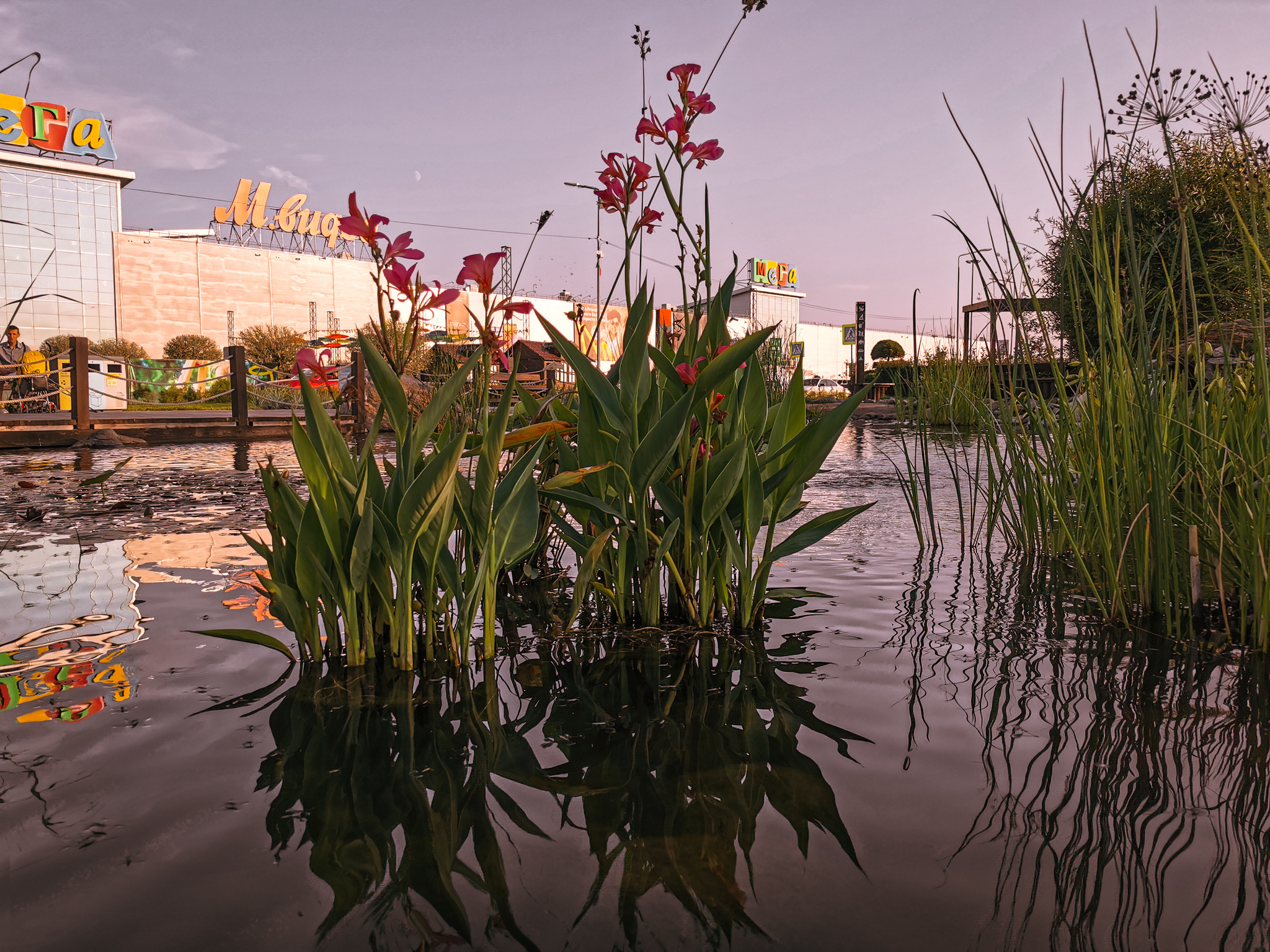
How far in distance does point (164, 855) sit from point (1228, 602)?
6.85 ft

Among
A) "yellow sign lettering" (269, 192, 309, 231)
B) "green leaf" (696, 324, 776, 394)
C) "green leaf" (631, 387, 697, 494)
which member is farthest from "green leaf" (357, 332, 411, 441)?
"yellow sign lettering" (269, 192, 309, 231)

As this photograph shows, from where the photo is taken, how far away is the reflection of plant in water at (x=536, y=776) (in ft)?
2.81

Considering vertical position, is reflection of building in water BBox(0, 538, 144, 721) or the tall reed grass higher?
the tall reed grass

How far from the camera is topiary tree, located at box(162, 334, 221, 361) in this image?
101 feet

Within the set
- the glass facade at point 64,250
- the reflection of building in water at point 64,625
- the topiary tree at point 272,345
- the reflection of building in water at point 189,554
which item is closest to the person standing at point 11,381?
the reflection of building in water at point 189,554

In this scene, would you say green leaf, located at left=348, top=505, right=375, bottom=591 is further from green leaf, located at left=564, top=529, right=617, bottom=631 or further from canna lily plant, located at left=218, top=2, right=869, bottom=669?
green leaf, located at left=564, top=529, right=617, bottom=631

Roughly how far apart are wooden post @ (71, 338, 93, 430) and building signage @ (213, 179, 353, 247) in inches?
1207

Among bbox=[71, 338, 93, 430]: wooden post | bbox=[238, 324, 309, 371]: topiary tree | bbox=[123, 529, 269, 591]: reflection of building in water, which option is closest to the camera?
bbox=[123, 529, 269, 591]: reflection of building in water

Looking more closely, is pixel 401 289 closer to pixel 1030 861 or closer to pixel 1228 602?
pixel 1030 861

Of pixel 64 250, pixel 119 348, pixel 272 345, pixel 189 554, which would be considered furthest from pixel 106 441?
pixel 64 250

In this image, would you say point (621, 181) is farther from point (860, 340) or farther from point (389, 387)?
point (860, 340)

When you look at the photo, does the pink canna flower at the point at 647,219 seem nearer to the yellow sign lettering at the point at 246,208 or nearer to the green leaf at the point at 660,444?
the green leaf at the point at 660,444

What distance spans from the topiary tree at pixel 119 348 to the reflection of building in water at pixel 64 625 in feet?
99.4

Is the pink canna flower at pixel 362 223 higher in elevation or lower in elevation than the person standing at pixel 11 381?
lower
